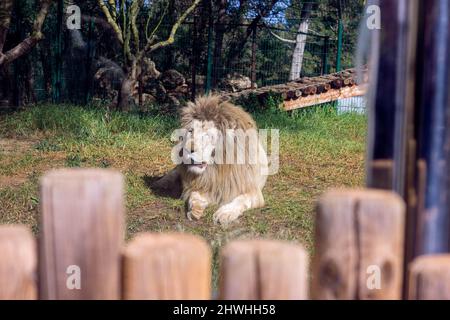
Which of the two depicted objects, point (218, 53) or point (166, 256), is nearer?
point (166, 256)

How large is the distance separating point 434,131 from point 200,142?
384 cm

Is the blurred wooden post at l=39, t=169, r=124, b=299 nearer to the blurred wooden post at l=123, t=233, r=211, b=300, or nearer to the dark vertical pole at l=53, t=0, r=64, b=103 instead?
the blurred wooden post at l=123, t=233, r=211, b=300

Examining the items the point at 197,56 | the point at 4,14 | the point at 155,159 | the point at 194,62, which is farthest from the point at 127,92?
the point at 155,159

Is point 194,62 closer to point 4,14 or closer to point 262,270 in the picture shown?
point 4,14

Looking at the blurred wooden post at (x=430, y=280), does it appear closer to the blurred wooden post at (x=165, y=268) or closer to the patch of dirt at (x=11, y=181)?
the blurred wooden post at (x=165, y=268)

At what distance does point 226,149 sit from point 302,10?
434 inches

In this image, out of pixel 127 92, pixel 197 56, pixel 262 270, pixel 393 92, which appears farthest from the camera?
pixel 197 56

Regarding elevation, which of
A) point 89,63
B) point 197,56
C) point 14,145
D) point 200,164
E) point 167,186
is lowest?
point 167,186

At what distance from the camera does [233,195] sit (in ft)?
18.2

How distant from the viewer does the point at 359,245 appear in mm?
1490

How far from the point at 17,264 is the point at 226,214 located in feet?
12.2

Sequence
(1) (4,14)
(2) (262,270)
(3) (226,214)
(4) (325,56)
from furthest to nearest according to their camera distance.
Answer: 1. (4) (325,56)
2. (1) (4,14)
3. (3) (226,214)
4. (2) (262,270)

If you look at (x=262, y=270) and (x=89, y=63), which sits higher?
(x=89, y=63)
